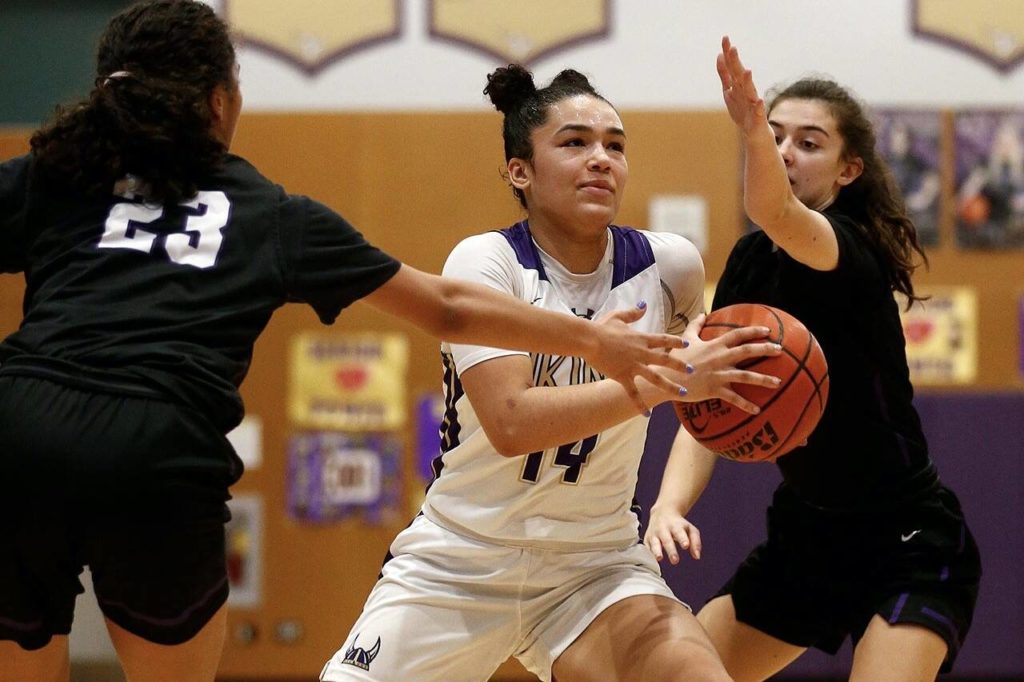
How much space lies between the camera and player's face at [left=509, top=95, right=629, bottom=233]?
3092mm

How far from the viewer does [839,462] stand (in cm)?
300

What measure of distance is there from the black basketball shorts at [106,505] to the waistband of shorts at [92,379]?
11 millimetres

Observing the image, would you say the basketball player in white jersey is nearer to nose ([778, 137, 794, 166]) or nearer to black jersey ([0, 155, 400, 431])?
nose ([778, 137, 794, 166])

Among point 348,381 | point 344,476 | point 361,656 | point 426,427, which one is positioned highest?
point 361,656

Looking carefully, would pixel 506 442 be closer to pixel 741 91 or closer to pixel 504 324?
pixel 504 324

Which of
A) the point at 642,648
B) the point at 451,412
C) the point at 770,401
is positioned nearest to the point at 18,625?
the point at 451,412

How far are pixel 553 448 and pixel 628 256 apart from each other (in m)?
0.57

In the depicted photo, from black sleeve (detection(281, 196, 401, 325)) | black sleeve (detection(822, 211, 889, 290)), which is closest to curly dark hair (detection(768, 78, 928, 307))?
black sleeve (detection(822, 211, 889, 290))

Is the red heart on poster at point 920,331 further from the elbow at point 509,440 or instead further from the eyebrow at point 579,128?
the elbow at point 509,440

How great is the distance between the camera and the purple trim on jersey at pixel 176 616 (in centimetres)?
229

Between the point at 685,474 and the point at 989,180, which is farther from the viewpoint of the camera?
the point at 989,180

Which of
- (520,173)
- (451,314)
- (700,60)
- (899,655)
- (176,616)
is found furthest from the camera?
(700,60)

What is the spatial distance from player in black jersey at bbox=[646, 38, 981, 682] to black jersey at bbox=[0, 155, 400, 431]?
1.00 meters

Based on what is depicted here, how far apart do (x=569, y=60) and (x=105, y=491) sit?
526cm
